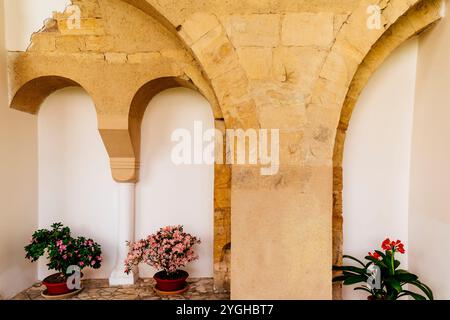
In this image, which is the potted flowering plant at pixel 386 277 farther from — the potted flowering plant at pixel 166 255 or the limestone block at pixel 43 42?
the limestone block at pixel 43 42

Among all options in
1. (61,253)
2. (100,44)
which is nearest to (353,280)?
(61,253)

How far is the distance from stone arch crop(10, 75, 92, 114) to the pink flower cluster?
5.17 feet

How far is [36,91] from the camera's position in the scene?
9.68ft

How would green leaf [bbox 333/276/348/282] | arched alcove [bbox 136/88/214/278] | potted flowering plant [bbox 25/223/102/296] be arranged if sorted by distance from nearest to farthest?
green leaf [bbox 333/276/348/282]
potted flowering plant [bbox 25/223/102/296]
arched alcove [bbox 136/88/214/278]

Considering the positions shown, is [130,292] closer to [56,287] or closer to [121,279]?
[121,279]

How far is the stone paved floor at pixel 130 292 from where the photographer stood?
106 inches

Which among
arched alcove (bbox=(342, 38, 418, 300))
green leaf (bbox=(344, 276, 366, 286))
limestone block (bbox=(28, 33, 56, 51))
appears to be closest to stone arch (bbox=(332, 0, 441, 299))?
green leaf (bbox=(344, 276, 366, 286))

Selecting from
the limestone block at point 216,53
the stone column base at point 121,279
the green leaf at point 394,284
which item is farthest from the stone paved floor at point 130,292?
the limestone block at point 216,53

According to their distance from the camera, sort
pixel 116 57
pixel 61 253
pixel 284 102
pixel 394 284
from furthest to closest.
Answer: pixel 116 57 → pixel 61 253 → pixel 394 284 → pixel 284 102

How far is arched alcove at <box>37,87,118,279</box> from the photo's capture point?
10.2 ft

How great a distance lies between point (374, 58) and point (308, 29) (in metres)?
0.78

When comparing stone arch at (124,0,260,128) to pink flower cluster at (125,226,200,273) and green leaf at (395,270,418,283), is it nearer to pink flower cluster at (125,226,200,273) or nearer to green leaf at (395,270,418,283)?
pink flower cluster at (125,226,200,273)

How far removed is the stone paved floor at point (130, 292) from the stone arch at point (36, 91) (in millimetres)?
1710

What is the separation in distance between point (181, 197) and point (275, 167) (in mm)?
1319
